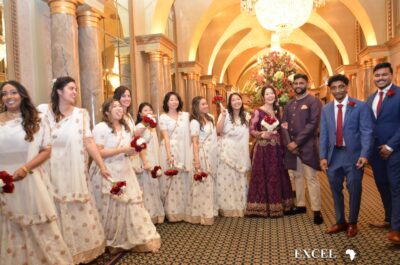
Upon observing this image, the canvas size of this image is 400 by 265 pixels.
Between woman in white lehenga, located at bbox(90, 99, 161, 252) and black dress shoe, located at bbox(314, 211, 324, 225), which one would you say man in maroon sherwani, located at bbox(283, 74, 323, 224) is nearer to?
black dress shoe, located at bbox(314, 211, 324, 225)

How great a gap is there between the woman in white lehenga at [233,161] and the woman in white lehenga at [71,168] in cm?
236

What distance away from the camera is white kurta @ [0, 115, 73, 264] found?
10.1 ft

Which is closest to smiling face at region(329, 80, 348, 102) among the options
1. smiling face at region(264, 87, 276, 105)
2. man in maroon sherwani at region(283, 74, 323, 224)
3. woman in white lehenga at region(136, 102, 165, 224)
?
man in maroon sherwani at region(283, 74, 323, 224)

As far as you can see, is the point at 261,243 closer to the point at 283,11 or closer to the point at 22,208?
the point at 22,208

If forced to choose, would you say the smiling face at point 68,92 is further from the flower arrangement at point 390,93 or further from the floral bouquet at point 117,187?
the flower arrangement at point 390,93

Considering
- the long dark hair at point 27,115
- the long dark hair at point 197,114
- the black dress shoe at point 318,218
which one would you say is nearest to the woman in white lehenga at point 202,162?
the long dark hair at point 197,114

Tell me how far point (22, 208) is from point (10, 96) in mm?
898

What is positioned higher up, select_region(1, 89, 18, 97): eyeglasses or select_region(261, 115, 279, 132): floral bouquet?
select_region(1, 89, 18, 97): eyeglasses

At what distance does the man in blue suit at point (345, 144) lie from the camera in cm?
422

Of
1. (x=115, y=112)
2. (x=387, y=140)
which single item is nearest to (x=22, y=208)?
(x=115, y=112)

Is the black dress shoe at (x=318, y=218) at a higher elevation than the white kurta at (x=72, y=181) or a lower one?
lower

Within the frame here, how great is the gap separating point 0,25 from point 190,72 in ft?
29.5

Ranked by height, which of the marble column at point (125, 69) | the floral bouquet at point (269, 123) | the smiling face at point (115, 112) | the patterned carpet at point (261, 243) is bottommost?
the patterned carpet at point (261, 243)

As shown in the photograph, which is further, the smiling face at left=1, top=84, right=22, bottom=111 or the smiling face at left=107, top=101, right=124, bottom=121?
the smiling face at left=107, top=101, right=124, bottom=121
